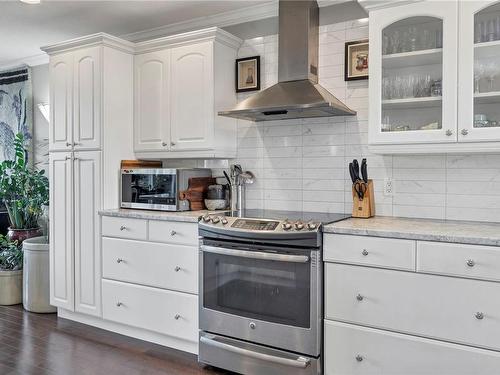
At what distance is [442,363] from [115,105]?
9.44 ft

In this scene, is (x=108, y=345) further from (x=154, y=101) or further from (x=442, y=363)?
(x=442, y=363)

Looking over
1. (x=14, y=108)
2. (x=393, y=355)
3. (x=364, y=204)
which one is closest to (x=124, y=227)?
(x=364, y=204)

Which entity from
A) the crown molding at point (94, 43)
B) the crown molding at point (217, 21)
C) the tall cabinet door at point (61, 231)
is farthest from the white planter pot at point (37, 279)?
the crown molding at point (217, 21)

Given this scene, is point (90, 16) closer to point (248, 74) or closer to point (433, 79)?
point (248, 74)

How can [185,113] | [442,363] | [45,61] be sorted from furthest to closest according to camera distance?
[45,61] < [185,113] < [442,363]

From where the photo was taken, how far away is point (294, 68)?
9.84 feet

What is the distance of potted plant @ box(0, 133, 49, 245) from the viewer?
455 cm

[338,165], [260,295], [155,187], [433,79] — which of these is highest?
[433,79]

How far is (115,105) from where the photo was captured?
3.59m

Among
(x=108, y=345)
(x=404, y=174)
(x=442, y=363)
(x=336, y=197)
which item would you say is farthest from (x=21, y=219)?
(x=442, y=363)

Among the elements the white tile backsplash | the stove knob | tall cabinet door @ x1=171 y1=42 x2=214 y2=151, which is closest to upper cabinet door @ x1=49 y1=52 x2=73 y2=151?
tall cabinet door @ x1=171 y1=42 x2=214 y2=151

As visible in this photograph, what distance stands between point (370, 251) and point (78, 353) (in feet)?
6.85

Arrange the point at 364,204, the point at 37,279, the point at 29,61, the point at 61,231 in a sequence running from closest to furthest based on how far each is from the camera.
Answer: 1. the point at 364,204
2. the point at 61,231
3. the point at 37,279
4. the point at 29,61

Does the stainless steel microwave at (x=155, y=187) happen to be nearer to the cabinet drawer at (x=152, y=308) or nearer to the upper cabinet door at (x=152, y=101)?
the upper cabinet door at (x=152, y=101)
